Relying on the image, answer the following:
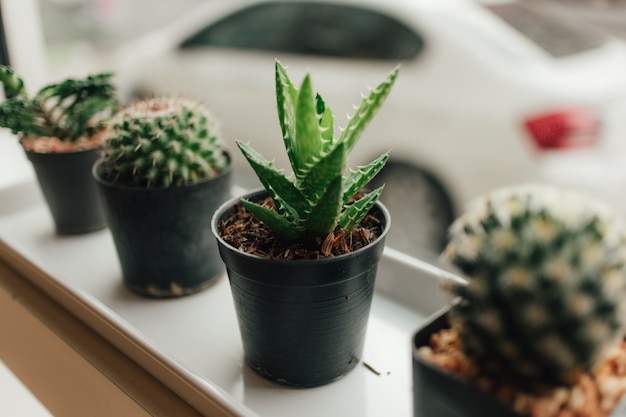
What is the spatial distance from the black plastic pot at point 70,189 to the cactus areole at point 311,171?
0.52 m

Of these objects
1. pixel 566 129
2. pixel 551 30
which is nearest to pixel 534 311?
pixel 566 129

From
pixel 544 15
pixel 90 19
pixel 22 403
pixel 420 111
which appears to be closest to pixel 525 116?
pixel 420 111

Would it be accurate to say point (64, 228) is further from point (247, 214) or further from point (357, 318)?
point (357, 318)

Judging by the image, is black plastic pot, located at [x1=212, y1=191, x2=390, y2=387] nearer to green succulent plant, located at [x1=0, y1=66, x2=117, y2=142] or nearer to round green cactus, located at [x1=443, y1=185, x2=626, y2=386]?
round green cactus, located at [x1=443, y1=185, x2=626, y2=386]

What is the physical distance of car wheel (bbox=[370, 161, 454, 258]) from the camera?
2.05m

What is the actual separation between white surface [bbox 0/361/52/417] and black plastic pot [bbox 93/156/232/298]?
215mm

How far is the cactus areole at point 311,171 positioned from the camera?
0.58m

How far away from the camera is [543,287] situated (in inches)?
17.2

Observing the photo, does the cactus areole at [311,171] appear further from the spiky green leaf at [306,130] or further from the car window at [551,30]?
the car window at [551,30]

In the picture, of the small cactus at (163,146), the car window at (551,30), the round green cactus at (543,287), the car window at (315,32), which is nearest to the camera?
the round green cactus at (543,287)

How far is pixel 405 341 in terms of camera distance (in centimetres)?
79

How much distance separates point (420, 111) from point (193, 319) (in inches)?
53.9

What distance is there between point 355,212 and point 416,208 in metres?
1.48

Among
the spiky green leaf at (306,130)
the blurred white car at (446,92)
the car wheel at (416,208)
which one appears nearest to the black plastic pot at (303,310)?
the spiky green leaf at (306,130)
